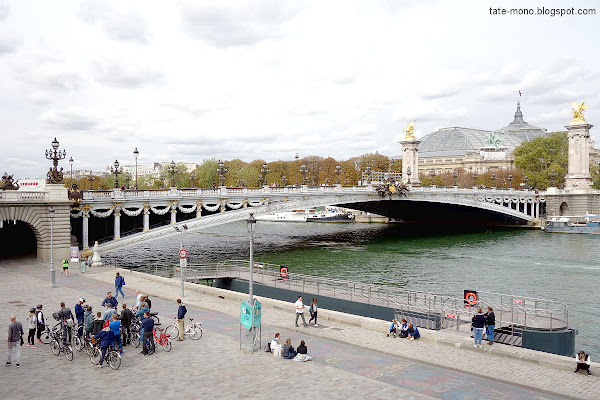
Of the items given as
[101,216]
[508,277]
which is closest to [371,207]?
[508,277]

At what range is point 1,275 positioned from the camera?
32.9 metres

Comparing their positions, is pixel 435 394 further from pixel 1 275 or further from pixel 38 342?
pixel 1 275

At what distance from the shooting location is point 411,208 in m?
90.0

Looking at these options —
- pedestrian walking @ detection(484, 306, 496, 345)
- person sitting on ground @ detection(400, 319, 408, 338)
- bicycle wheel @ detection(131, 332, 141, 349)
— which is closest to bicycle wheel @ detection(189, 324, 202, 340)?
bicycle wheel @ detection(131, 332, 141, 349)

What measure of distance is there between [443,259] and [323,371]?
43.0 metres

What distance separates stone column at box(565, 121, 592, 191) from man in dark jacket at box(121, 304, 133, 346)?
104 metres

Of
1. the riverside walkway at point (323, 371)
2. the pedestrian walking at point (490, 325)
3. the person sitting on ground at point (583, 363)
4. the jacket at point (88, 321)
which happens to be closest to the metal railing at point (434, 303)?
the pedestrian walking at point (490, 325)

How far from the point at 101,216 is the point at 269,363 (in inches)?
1254

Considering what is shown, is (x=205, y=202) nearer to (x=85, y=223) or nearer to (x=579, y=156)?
(x=85, y=223)

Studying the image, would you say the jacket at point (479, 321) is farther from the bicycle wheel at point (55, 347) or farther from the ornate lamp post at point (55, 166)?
the ornate lamp post at point (55, 166)

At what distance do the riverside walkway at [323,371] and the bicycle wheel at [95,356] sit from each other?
214mm

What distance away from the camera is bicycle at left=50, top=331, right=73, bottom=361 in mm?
16922

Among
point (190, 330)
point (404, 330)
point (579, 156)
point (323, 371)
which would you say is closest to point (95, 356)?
point (190, 330)

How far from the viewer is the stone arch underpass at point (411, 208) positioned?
49463 mm
